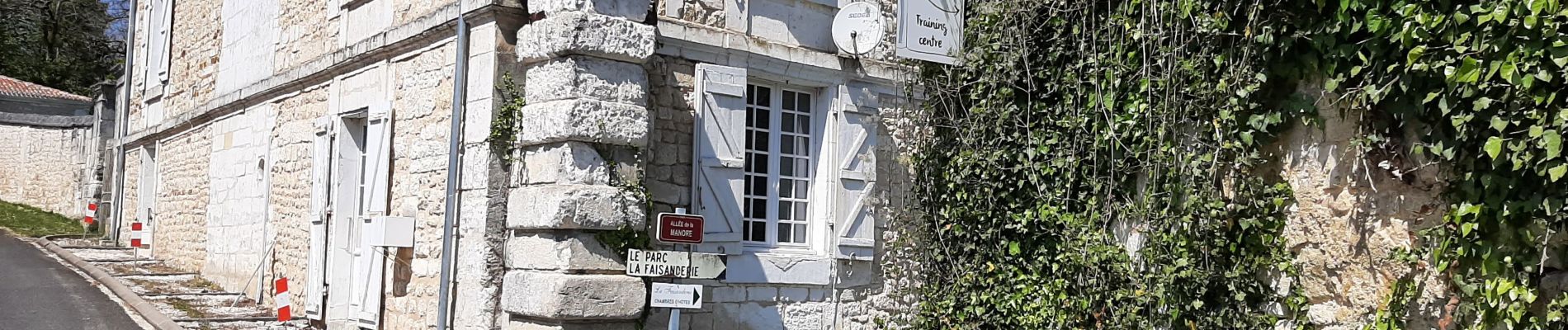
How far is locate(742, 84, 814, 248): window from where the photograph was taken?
25.4 feet

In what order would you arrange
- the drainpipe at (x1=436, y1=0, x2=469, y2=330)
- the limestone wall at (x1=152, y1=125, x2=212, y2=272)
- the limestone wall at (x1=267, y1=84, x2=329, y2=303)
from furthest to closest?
the limestone wall at (x1=152, y1=125, x2=212, y2=272) → the limestone wall at (x1=267, y1=84, x2=329, y2=303) → the drainpipe at (x1=436, y1=0, x2=469, y2=330)

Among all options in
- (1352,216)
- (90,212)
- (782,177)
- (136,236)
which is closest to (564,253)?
(782,177)

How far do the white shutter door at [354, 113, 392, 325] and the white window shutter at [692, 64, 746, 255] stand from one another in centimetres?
229

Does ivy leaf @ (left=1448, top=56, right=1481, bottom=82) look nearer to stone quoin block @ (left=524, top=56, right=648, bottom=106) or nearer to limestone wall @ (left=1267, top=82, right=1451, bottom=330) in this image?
limestone wall @ (left=1267, top=82, right=1451, bottom=330)

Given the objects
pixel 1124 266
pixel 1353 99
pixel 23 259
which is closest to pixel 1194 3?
pixel 1353 99

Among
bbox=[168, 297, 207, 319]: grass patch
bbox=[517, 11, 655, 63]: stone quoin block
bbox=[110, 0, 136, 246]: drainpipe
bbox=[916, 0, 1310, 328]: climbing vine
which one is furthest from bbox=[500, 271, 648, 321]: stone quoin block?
bbox=[110, 0, 136, 246]: drainpipe

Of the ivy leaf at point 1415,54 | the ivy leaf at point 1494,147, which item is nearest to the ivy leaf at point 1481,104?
the ivy leaf at point 1494,147

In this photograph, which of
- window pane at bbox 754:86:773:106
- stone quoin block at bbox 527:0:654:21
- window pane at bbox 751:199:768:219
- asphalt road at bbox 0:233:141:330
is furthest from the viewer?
asphalt road at bbox 0:233:141:330

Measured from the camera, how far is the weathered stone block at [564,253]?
22.0ft

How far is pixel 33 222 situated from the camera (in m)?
20.5

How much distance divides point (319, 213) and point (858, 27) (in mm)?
4179

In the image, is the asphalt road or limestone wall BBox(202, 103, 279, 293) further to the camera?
limestone wall BBox(202, 103, 279, 293)

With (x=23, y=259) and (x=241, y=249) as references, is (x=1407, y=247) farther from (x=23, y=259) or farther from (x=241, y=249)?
(x=23, y=259)

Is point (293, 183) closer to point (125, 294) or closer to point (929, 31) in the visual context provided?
point (125, 294)
